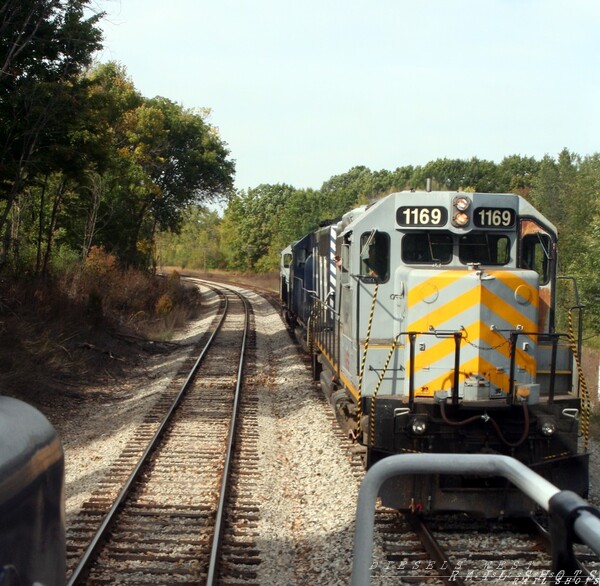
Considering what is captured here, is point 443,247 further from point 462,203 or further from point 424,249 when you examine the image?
point 462,203

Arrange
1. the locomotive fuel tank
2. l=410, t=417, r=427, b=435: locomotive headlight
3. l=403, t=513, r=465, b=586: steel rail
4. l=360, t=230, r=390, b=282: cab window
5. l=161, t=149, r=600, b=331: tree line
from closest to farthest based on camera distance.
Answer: the locomotive fuel tank → l=403, t=513, r=465, b=586: steel rail → l=410, t=417, r=427, b=435: locomotive headlight → l=360, t=230, r=390, b=282: cab window → l=161, t=149, r=600, b=331: tree line

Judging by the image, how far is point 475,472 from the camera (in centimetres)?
224

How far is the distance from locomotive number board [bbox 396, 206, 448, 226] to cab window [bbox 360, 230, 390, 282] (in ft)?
0.98

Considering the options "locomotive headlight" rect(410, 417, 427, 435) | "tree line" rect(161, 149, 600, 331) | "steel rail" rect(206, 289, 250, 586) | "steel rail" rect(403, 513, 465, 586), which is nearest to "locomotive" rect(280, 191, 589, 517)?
"locomotive headlight" rect(410, 417, 427, 435)

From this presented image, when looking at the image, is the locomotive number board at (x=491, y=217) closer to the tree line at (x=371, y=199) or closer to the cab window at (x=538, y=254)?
the cab window at (x=538, y=254)

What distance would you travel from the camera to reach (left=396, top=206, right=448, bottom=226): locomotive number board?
27.1 feet

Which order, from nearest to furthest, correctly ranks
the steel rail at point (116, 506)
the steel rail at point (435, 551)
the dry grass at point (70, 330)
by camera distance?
1. the steel rail at point (435, 551)
2. the steel rail at point (116, 506)
3. the dry grass at point (70, 330)

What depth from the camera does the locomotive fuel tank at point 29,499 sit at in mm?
2184

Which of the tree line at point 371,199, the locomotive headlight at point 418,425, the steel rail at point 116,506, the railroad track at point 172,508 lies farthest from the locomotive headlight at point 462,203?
the tree line at point 371,199

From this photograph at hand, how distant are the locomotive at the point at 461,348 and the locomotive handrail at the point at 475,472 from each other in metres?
4.88

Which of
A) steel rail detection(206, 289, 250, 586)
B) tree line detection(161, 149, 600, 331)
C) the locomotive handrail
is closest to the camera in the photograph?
the locomotive handrail

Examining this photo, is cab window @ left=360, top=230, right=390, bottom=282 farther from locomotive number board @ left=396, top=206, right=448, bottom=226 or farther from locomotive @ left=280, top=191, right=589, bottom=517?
locomotive number board @ left=396, top=206, right=448, bottom=226

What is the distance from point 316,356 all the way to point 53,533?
12.2 m

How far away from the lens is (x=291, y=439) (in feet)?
36.2
